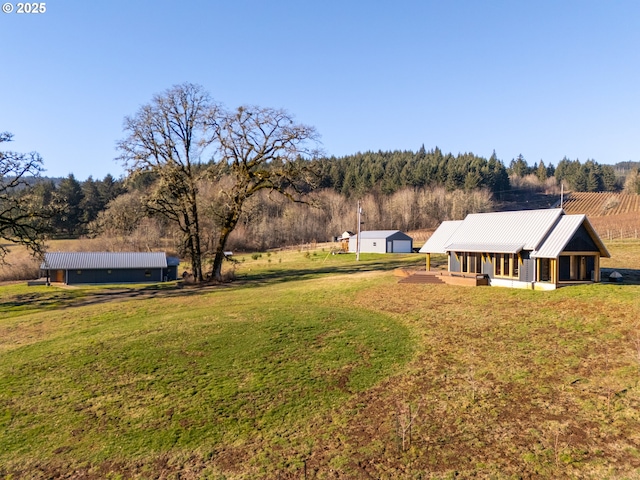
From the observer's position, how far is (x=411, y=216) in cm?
11038

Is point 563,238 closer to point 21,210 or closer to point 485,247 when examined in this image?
point 485,247

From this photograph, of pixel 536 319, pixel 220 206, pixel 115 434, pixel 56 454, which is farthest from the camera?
pixel 220 206

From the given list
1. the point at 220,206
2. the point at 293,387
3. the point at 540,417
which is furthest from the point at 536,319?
the point at 220,206

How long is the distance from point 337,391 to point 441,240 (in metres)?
22.5

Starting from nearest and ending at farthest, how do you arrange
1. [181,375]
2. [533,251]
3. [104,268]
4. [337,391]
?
[337,391], [181,375], [533,251], [104,268]

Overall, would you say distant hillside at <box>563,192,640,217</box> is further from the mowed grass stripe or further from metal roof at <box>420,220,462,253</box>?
the mowed grass stripe

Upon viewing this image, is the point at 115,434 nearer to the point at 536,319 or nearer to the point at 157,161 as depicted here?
the point at 536,319

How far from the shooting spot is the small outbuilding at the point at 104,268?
45625 mm

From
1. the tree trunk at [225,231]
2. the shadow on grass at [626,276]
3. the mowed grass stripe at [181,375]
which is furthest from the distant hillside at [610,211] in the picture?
the mowed grass stripe at [181,375]

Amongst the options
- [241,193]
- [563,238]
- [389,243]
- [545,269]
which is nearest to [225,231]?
[241,193]

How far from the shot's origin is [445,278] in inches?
1181

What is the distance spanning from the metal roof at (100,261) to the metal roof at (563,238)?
37246 millimetres

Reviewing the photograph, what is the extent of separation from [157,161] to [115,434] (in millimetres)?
29486

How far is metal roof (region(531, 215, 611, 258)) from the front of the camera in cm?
2520
